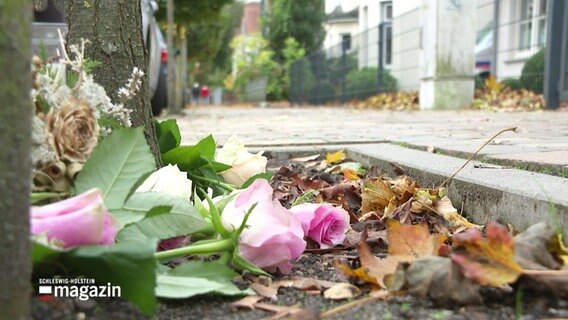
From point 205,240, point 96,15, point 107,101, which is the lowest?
point 205,240

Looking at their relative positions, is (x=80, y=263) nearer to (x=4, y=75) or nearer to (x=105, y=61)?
(x=4, y=75)

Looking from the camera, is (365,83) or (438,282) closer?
(438,282)

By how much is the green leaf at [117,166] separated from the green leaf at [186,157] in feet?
2.15

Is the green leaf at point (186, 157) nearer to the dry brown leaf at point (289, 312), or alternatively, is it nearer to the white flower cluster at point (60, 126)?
the white flower cluster at point (60, 126)

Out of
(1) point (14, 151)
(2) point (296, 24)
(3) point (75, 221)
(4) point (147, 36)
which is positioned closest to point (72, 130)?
(3) point (75, 221)

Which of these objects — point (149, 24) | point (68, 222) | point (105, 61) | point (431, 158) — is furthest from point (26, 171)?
point (149, 24)

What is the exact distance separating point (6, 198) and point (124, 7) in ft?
A: 3.82

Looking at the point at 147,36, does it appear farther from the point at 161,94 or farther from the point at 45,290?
the point at 45,290

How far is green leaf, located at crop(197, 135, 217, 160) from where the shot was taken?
1.92 m

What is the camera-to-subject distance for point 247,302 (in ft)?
3.78

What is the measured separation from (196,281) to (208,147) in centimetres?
83

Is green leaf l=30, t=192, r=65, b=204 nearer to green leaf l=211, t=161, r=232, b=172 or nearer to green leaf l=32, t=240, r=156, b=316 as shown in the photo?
green leaf l=32, t=240, r=156, b=316

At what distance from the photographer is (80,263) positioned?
1.03 meters

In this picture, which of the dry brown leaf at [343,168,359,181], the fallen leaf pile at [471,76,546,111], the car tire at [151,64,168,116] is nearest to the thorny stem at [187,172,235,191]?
the dry brown leaf at [343,168,359,181]
